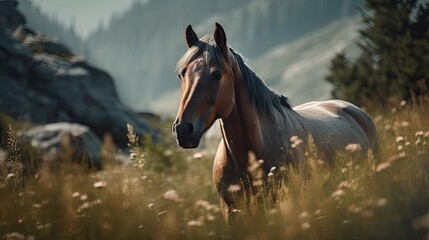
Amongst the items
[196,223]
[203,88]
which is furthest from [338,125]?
[196,223]

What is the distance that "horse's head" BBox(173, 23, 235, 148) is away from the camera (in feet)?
13.6

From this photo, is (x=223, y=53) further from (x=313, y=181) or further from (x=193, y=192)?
(x=193, y=192)

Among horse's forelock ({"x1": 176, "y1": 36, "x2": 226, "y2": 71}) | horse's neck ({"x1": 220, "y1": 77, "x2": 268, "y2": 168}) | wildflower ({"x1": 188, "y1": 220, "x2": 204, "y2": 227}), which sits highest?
horse's forelock ({"x1": 176, "y1": 36, "x2": 226, "y2": 71})

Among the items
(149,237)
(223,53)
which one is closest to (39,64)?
(223,53)

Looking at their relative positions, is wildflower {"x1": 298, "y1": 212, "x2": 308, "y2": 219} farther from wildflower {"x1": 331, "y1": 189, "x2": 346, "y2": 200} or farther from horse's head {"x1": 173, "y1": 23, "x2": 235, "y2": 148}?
horse's head {"x1": 173, "y1": 23, "x2": 235, "y2": 148}

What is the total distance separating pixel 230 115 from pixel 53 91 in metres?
13.7

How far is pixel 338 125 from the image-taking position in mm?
6605

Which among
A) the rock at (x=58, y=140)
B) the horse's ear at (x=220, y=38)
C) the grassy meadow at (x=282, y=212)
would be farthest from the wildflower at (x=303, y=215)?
the rock at (x=58, y=140)

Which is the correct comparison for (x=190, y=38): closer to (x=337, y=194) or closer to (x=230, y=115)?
(x=230, y=115)

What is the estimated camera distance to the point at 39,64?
697 inches

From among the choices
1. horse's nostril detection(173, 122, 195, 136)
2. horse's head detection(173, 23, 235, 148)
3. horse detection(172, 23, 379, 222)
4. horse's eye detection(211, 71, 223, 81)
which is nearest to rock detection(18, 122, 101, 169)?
horse detection(172, 23, 379, 222)

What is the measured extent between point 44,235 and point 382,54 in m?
15.9

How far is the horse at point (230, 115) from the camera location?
427cm

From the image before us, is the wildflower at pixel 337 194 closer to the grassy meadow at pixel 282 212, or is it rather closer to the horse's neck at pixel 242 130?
the grassy meadow at pixel 282 212
